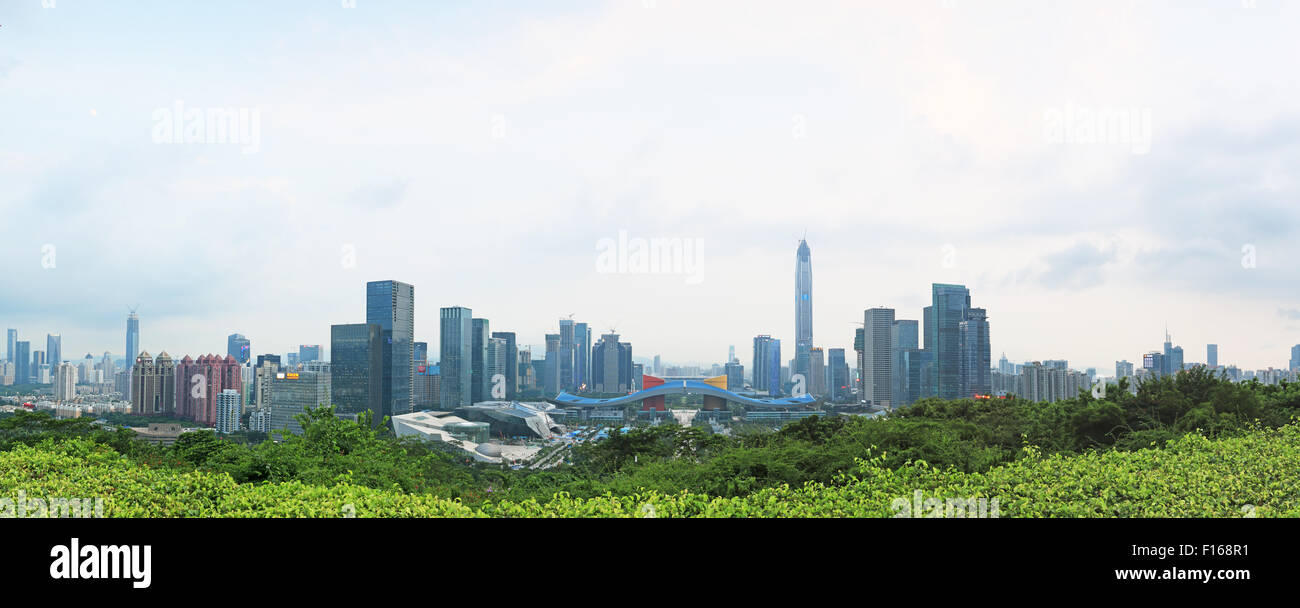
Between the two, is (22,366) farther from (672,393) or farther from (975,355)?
(975,355)

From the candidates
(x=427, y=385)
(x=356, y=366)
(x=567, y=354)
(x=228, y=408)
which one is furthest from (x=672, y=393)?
(x=228, y=408)

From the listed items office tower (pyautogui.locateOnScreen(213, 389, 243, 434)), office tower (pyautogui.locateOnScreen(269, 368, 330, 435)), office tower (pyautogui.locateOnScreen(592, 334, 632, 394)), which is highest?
office tower (pyautogui.locateOnScreen(592, 334, 632, 394))

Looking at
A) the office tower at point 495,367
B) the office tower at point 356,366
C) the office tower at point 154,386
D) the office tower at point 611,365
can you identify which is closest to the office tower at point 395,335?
the office tower at point 356,366

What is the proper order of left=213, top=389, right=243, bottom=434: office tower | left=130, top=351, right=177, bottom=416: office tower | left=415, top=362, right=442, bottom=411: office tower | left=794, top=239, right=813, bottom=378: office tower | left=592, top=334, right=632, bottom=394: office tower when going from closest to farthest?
left=794, top=239, right=813, bottom=378: office tower, left=592, top=334, right=632, bottom=394: office tower, left=130, top=351, right=177, bottom=416: office tower, left=213, top=389, right=243, bottom=434: office tower, left=415, top=362, right=442, bottom=411: office tower

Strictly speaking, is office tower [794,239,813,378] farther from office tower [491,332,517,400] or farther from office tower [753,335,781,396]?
office tower [491,332,517,400]

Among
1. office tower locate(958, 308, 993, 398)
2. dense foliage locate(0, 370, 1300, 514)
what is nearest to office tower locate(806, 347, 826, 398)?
office tower locate(958, 308, 993, 398)

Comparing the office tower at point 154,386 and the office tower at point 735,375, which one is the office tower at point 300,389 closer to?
the office tower at point 154,386
